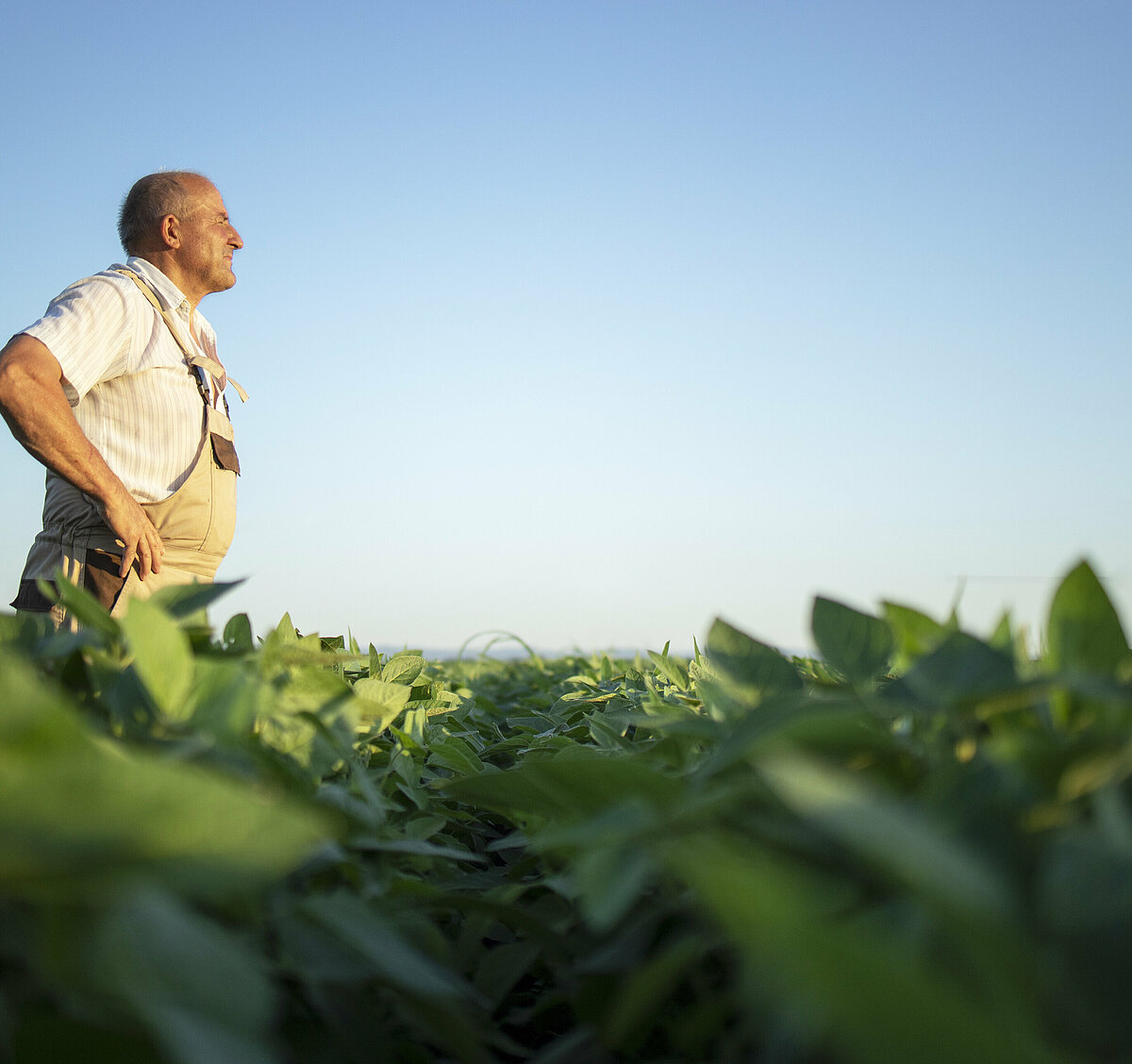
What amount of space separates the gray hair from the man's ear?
17 millimetres

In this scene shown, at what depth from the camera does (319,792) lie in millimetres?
554

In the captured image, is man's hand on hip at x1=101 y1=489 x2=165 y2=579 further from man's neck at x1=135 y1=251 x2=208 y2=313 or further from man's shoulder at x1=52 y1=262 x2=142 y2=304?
man's neck at x1=135 y1=251 x2=208 y2=313

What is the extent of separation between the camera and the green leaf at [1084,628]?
0.47 m

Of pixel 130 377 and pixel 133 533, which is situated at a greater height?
pixel 130 377

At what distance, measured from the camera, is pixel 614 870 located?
1.27 feet

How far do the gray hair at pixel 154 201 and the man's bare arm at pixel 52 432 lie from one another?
3.27ft

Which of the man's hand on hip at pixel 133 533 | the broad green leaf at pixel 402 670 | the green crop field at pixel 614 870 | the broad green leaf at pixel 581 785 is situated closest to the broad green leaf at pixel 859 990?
the green crop field at pixel 614 870

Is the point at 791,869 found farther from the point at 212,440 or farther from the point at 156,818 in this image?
the point at 212,440

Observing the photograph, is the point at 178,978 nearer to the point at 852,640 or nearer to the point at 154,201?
the point at 852,640

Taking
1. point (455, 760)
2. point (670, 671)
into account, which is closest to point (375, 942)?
point (455, 760)

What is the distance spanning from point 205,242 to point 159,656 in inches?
117

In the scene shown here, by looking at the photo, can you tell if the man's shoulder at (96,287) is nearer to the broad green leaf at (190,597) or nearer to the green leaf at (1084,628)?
the broad green leaf at (190,597)

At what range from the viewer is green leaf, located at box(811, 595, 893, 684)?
0.57m

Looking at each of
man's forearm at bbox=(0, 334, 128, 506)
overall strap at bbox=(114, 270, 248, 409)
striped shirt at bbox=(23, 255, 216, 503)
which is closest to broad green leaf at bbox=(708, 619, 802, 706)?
man's forearm at bbox=(0, 334, 128, 506)
